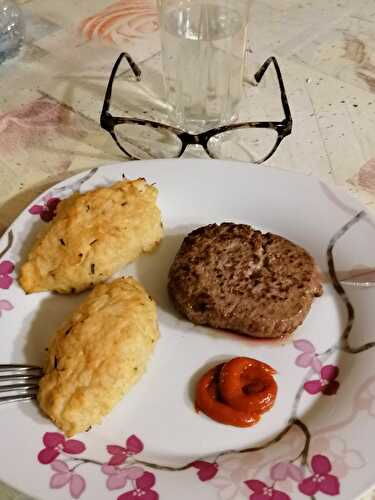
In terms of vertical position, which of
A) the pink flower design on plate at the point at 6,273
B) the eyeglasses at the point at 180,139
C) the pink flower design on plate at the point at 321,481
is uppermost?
the eyeglasses at the point at 180,139

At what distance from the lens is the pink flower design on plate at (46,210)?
115cm

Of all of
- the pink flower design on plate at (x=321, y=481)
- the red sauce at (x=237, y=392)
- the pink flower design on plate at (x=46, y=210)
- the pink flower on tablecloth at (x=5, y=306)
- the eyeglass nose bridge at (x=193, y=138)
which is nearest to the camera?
the pink flower design on plate at (x=321, y=481)

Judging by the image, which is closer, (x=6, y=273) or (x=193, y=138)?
(x=6, y=273)

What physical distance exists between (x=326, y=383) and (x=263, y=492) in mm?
216

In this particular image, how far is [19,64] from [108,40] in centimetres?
25

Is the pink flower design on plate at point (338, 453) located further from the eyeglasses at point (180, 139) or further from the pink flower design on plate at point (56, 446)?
the eyeglasses at point (180, 139)

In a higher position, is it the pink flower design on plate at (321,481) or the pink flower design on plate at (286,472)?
the pink flower design on plate at (321,481)

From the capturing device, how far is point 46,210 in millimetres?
1159

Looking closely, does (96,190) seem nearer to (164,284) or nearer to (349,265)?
(164,284)

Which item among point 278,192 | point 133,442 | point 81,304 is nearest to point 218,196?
point 278,192

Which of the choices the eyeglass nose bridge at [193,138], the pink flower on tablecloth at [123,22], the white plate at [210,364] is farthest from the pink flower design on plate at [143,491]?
the pink flower on tablecloth at [123,22]

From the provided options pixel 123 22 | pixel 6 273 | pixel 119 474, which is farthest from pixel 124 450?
pixel 123 22

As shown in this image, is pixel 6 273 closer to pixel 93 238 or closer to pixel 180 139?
pixel 93 238

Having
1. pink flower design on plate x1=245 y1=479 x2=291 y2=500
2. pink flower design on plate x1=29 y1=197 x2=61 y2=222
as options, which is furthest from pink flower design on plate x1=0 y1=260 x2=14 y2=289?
pink flower design on plate x1=245 y1=479 x2=291 y2=500
